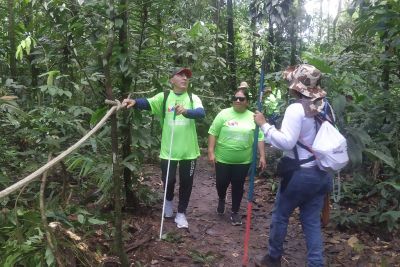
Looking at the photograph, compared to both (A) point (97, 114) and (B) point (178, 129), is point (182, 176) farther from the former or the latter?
(A) point (97, 114)

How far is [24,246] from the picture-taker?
3309 millimetres

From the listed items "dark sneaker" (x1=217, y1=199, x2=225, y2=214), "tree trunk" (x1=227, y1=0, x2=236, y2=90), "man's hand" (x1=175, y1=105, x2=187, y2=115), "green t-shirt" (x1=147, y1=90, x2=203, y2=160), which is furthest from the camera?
"tree trunk" (x1=227, y1=0, x2=236, y2=90)

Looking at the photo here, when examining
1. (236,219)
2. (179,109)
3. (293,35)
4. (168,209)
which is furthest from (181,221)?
(293,35)

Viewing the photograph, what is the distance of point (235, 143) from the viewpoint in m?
5.22

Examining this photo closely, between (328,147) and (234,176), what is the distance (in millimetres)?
2150

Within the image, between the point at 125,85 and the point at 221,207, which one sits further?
the point at 221,207

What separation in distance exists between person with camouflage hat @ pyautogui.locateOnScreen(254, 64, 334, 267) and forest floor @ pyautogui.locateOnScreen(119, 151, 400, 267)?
3.01 feet

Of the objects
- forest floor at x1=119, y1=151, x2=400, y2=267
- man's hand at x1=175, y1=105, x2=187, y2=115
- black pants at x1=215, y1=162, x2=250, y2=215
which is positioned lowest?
forest floor at x1=119, y1=151, x2=400, y2=267

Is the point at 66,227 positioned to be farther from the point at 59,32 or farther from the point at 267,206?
the point at 267,206

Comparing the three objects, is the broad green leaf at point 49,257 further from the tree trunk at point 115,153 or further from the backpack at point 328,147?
the backpack at point 328,147

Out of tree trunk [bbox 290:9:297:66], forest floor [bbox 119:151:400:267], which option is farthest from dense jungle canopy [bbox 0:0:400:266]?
tree trunk [bbox 290:9:297:66]

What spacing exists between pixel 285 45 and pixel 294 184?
8.11 metres

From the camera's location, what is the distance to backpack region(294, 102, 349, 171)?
337cm

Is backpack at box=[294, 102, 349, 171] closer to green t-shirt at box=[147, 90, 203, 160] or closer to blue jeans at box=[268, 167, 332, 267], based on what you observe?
blue jeans at box=[268, 167, 332, 267]
